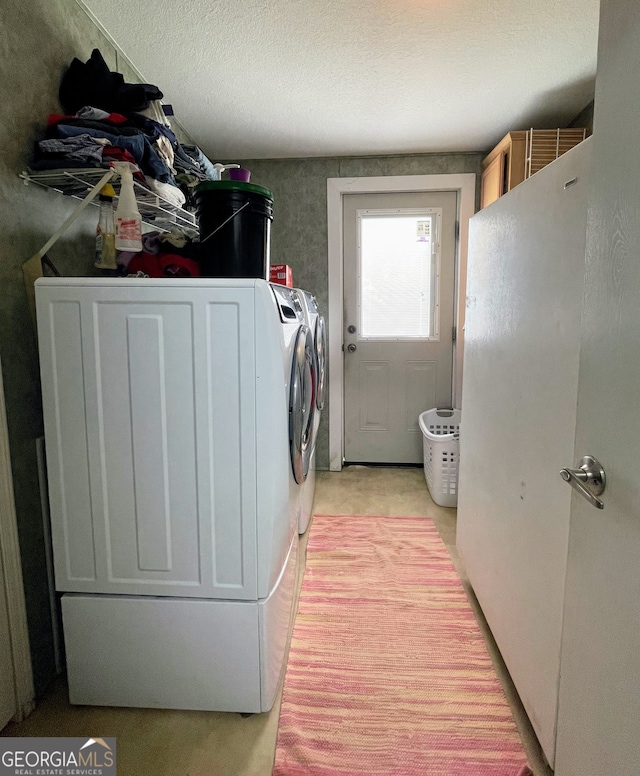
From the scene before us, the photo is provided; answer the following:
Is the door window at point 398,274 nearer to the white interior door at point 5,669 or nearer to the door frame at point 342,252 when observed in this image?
the door frame at point 342,252

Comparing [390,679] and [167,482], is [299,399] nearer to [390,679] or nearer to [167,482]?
[167,482]

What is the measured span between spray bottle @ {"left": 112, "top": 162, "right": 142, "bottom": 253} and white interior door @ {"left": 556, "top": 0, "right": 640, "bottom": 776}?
119 centimetres

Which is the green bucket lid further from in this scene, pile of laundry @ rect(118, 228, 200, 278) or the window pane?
the window pane

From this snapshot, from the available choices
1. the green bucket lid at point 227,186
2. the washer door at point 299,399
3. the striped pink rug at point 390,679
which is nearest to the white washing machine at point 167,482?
the washer door at point 299,399

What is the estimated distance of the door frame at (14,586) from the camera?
1.26m

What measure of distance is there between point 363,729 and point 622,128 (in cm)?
156

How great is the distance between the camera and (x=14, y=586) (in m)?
1.30

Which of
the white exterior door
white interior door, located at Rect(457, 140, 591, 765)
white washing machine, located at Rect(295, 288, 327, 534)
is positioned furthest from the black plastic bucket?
the white exterior door

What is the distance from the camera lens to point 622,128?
71cm

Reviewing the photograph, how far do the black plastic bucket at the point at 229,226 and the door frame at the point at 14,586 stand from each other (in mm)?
685

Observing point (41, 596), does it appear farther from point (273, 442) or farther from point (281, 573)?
point (273, 442)

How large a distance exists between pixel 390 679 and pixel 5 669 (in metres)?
1.15

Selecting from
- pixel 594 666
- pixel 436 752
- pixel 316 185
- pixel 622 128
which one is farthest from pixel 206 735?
pixel 316 185

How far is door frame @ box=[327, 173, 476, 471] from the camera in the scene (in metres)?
3.09
